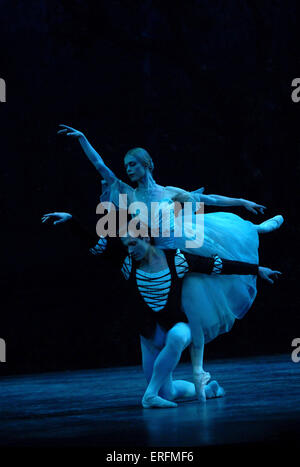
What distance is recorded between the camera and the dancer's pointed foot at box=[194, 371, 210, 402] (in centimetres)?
314

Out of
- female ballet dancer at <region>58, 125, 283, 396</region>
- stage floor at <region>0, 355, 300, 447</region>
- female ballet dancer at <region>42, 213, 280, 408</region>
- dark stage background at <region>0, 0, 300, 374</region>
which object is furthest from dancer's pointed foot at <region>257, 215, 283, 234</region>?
dark stage background at <region>0, 0, 300, 374</region>

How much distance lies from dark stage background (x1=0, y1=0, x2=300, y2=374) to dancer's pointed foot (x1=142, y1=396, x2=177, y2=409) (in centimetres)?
269

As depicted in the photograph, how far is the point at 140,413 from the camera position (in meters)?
2.83

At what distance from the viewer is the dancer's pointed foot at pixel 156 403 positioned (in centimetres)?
301

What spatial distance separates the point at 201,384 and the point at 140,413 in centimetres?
42

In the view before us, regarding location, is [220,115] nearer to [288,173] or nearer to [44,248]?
[288,173]

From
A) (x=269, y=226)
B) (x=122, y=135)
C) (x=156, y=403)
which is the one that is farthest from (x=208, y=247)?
(x=122, y=135)

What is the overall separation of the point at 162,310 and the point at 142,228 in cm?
38

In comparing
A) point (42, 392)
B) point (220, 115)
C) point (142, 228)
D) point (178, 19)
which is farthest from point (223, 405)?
point (178, 19)

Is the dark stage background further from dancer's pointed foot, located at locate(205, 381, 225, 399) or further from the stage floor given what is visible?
Result: dancer's pointed foot, located at locate(205, 381, 225, 399)

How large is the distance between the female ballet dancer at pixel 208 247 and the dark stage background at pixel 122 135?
204 centimetres

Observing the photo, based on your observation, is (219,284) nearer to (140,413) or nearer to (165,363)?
(165,363)

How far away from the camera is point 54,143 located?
5.65 m

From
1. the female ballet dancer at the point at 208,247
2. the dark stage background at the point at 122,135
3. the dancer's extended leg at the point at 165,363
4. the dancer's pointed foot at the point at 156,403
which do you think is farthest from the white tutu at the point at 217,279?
the dark stage background at the point at 122,135
